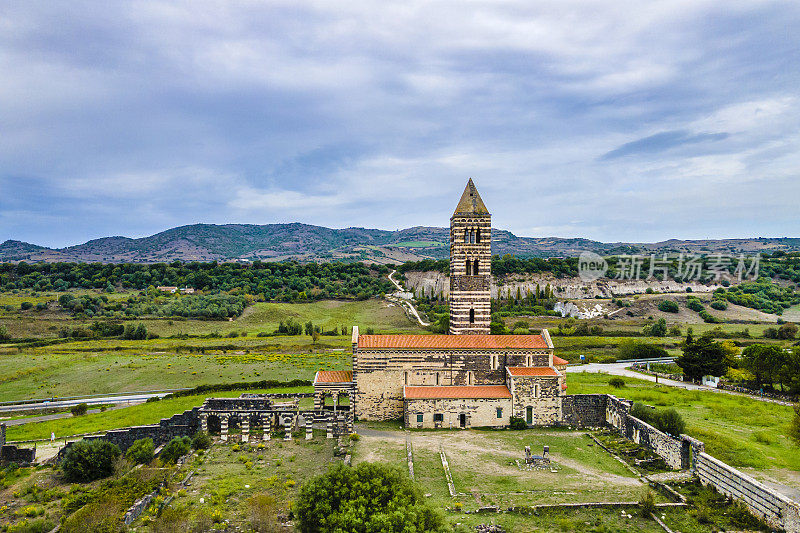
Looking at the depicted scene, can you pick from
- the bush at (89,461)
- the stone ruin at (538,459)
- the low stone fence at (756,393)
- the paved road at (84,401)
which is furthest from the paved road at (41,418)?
the low stone fence at (756,393)

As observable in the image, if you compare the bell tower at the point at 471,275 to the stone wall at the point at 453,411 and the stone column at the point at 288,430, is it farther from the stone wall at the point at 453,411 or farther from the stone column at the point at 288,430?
the stone column at the point at 288,430

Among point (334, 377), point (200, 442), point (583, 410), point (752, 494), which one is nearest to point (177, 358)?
point (334, 377)

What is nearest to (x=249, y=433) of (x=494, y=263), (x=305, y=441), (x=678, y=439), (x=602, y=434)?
(x=305, y=441)

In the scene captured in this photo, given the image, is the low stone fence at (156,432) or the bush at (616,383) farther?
the bush at (616,383)

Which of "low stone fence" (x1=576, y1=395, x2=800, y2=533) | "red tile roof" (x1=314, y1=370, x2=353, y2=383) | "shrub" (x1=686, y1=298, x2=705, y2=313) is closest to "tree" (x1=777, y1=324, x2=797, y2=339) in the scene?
"shrub" (x1=686, y1=298, x2=705, y2=313)

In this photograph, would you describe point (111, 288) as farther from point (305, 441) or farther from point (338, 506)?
point (338, 506)

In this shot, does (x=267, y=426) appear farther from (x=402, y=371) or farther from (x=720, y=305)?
(x=720, y=305)
